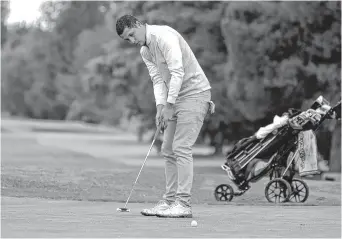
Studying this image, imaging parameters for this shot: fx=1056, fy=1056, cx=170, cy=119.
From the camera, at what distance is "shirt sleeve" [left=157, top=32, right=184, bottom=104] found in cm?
948

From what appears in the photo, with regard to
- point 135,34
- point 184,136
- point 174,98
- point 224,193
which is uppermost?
point 135,34

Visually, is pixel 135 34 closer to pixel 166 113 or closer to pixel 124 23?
pixel 124 23

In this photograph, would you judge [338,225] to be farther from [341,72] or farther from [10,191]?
[341,72]

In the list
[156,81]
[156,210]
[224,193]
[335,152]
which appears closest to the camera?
[156,210]

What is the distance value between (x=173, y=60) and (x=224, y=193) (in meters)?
3.84

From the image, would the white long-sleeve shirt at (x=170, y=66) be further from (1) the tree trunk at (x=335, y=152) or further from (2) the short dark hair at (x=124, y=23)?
(1) the tree trunk at (x=335, y=152)

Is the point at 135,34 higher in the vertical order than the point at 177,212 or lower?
higher

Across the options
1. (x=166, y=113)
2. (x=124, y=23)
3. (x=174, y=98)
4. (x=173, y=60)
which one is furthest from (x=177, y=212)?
→ (x=124, y=23)

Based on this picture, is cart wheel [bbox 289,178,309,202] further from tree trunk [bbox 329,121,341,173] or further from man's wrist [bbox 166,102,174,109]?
tree trunk [bbox 329,121,341,173]

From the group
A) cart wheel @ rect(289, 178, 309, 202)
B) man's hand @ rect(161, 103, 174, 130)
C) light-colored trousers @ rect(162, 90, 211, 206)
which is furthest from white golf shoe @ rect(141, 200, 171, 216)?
cart wheel @ rect(289, 178, 309, 202)

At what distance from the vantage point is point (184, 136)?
967cm

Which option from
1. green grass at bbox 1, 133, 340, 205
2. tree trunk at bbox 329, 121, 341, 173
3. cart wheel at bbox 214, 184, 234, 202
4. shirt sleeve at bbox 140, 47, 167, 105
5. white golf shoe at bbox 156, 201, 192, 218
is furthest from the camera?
tree trunk at bbox 329, 121, 341, 173

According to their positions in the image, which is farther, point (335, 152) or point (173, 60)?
point (335, 152)

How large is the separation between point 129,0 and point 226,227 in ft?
89.0
